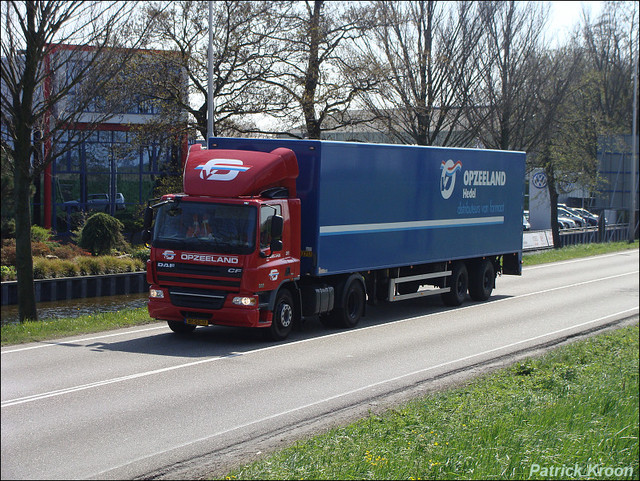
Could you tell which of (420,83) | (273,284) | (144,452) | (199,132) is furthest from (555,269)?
(144,452)

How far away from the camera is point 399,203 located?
54.1ft

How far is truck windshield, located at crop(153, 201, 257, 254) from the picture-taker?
41.0 ft

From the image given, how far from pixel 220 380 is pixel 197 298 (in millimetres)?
2650

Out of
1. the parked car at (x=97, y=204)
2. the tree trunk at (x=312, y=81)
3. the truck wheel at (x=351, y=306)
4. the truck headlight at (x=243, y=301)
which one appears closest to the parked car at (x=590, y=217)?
the parked car at (x=97, y=204)

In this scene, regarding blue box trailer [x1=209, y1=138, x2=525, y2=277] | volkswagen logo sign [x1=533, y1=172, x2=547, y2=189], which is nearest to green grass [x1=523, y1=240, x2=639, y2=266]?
volkswagen logo sign [x1=533, y1=172, x2=547, y2=189]

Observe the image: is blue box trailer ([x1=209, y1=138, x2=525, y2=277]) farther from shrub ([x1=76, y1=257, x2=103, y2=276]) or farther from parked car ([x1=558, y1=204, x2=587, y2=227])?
parked car ([x1=558, y1=204, x2=587, y2=227])

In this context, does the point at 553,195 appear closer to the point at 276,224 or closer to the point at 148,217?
the point at 276,224

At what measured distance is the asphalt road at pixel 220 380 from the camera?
3346 mm

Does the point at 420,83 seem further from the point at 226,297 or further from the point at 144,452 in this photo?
the point at 144,452

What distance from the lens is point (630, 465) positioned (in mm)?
7805

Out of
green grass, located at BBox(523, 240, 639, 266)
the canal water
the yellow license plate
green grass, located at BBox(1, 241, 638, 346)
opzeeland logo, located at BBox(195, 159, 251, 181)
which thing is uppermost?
→ opzeeland logo, located at BBox(195, 159, 251, 181)

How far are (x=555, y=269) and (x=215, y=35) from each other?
15.2 meters

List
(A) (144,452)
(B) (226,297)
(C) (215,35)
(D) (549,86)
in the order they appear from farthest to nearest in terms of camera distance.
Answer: (D) (549,86) → (C) (215,35) → (B) (226,297) → (A) (144,452)

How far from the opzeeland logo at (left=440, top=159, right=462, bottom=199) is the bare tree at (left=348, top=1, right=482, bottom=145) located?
9717 millimetres
